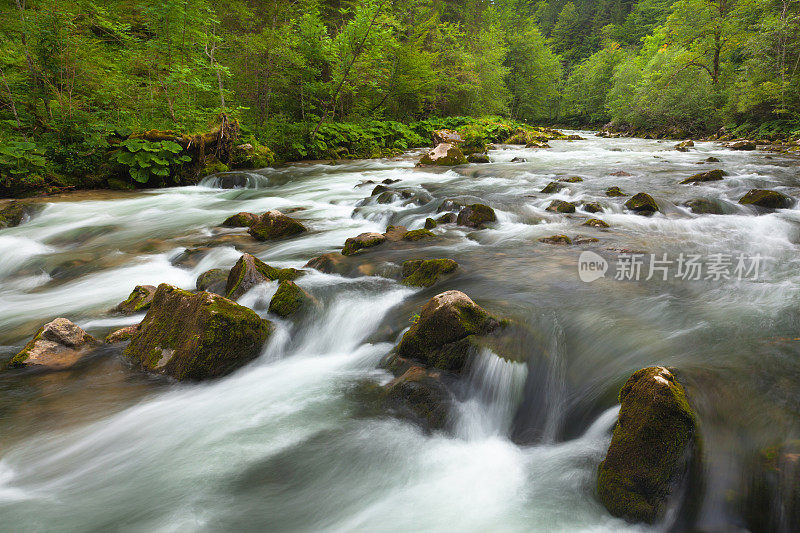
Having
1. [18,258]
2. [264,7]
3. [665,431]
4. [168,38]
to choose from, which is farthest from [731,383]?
[264,7]

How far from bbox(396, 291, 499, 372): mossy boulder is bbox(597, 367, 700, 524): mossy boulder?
1160 millimetres

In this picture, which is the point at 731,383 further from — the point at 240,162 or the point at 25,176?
the point at 240,162

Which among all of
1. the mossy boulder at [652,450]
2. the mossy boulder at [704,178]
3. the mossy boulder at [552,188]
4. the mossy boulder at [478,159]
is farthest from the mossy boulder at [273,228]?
the mossy boulder at [478,159]

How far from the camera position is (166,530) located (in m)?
1.97

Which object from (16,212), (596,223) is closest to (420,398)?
(596,223)

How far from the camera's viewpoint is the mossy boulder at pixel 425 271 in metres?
4.43

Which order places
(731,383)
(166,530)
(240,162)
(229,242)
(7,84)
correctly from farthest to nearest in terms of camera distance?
(240,162), (7,84), (229,242), (731,383), (166,530)

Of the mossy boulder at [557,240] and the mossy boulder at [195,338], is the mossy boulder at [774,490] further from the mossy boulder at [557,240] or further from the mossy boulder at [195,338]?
the mossy boulder at [557,240]

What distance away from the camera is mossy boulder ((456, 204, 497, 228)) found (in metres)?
6.89

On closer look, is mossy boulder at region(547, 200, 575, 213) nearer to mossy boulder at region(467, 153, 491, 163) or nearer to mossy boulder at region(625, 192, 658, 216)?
mossy boulder at region(625, 192, 658, 216)

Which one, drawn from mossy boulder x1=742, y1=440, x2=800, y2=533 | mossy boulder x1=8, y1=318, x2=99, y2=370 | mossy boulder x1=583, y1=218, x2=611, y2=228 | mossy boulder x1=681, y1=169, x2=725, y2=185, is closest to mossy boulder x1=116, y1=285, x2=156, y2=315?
mossy boulder x1=8, y1=318, x2=99, y2=370

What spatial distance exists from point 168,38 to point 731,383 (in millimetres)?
13395

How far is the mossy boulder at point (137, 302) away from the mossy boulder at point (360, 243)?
2389 millimetres

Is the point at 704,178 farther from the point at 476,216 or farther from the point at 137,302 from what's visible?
the point at 137,302
